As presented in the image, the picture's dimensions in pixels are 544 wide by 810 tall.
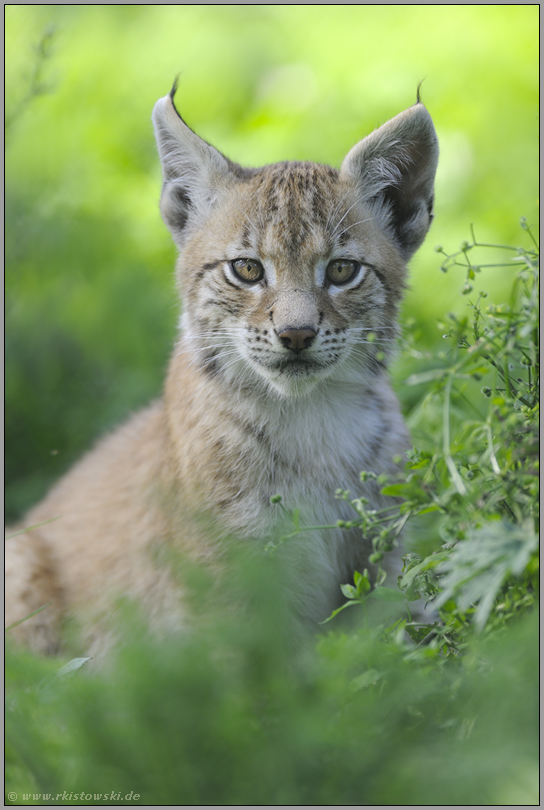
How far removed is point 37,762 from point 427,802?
1093mm

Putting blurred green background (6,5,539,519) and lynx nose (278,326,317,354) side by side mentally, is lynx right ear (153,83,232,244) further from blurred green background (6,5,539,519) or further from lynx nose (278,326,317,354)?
blurred green background (6,5,539,519)

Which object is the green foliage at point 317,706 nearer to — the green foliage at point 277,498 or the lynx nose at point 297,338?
the green foliage at point 277,498

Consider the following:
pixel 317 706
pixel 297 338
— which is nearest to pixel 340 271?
pixel 297 338

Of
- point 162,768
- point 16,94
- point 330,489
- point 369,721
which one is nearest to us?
point 162,768

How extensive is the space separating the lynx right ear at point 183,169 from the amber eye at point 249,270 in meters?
0.56

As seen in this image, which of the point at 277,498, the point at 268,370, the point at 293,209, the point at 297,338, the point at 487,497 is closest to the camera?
the point at 487,497

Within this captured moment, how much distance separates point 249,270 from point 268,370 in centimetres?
55

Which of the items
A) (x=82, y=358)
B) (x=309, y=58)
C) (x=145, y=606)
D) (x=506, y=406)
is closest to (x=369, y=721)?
(x=506, y=406)

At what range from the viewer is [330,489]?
149 inches

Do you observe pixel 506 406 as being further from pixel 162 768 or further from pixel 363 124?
pixel 363 124

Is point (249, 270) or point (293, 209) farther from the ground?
point (293, 209)

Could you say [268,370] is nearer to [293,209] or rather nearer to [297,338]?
[297,338]

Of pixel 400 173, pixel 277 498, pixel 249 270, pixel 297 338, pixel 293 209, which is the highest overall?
pixel 400 173

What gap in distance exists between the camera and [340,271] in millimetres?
3754
